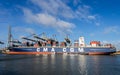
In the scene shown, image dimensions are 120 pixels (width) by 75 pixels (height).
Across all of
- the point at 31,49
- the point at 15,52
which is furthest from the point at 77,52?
the point at 15,52

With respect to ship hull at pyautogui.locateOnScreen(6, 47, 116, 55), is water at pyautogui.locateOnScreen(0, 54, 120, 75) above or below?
below

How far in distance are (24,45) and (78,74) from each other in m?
128

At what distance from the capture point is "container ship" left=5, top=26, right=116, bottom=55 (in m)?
129

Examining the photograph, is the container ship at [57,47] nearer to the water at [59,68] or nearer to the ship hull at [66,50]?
the ship hull at [66,50]

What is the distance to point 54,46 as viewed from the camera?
482 ft

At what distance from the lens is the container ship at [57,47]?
129375mm

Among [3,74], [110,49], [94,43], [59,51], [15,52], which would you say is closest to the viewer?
[3,74]

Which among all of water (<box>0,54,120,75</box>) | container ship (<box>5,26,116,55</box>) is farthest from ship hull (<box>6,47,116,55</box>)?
water (<box>0,54,120,75</box>)

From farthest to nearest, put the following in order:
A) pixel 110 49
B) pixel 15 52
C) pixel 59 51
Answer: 1. pixel 15 52
2. pixel 59 51
3. pixel 110 49

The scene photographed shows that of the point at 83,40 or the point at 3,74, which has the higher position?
the point at 83,40

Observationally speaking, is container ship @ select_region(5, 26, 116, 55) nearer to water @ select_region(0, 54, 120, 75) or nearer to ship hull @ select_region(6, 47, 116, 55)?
ship hull @ select_region(6, 47, 116, 55)

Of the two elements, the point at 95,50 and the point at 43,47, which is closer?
the point at 95,50

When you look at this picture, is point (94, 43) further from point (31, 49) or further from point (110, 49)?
point (31, 49)

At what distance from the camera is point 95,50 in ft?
427
